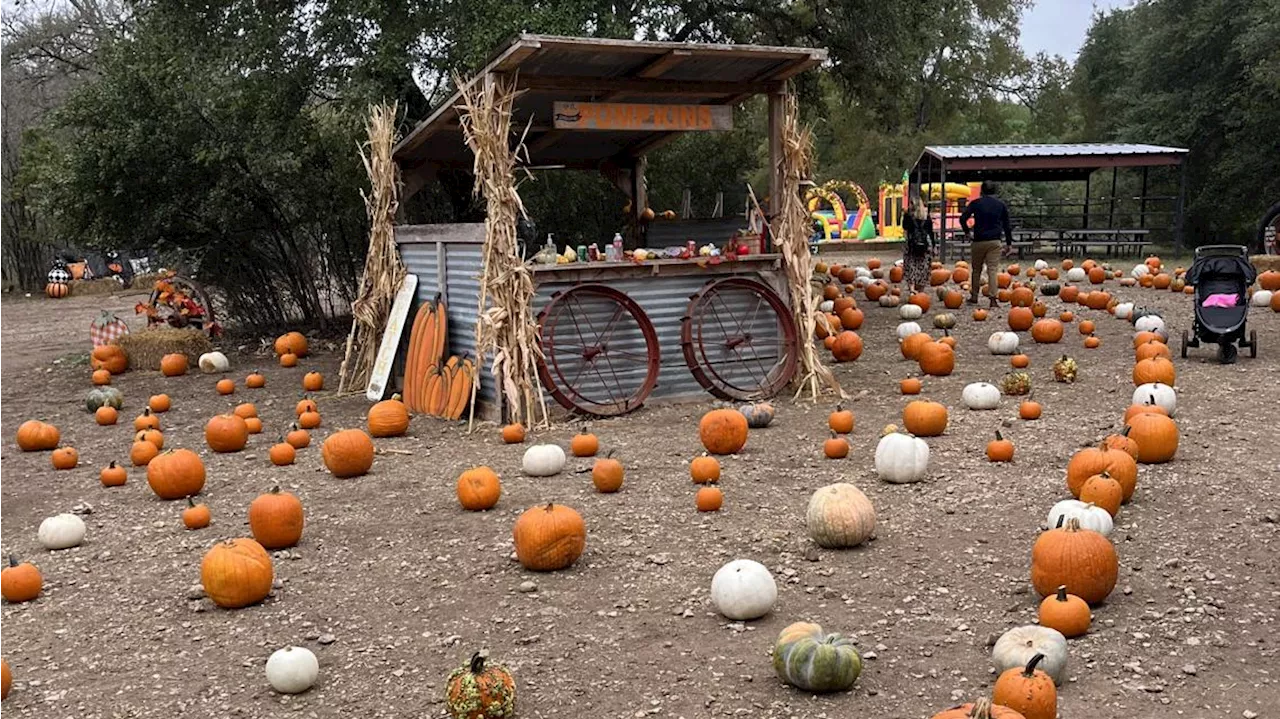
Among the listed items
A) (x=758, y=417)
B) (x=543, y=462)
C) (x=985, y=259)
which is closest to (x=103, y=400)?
(x=543, y=462)

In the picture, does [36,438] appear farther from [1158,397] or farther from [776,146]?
[1158,397]

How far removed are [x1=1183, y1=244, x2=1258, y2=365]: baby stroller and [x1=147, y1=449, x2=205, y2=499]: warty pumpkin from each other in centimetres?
850

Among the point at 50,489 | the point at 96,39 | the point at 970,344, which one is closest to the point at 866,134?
the point at 96,39

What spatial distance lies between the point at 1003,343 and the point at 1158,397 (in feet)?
12.3

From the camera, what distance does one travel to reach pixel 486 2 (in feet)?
37.8

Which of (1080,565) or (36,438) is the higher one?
(1080,565)

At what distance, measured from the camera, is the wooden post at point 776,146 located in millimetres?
9906

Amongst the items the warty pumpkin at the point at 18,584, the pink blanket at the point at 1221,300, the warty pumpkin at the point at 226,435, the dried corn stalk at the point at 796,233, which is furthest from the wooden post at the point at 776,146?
the warty pumpkin at the point at 18,584

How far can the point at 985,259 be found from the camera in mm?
15438

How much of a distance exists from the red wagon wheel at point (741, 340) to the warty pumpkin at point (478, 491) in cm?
342

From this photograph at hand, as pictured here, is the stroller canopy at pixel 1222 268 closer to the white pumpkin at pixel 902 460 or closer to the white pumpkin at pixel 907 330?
the white pumpkin at pixel 907 330

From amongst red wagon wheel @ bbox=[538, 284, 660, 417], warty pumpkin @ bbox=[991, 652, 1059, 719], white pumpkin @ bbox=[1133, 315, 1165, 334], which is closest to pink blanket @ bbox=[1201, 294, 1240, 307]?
white pumpkin @ bbox=[1133, 315, 1165, 334]

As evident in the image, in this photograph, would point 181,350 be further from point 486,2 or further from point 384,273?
point 486,2

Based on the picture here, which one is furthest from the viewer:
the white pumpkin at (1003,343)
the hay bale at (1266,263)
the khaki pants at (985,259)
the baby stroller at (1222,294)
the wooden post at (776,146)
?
the hay bale at (1266,263)
